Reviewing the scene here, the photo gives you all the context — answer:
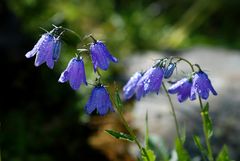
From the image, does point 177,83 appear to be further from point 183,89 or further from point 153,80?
point 153,80

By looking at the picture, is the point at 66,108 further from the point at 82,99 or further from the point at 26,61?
the point at 26,61

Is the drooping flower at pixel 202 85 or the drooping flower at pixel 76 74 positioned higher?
the drooping flower at pixel 76 74

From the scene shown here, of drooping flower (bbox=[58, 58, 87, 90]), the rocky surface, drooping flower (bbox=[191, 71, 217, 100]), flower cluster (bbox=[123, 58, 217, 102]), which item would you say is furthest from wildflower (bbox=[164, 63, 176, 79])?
the rocky surface

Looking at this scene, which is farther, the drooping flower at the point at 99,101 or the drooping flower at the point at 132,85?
the drooping flower at the point at 132,85

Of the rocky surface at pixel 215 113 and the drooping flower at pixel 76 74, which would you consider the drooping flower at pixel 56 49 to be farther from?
the rocky surface at pixel 215 113

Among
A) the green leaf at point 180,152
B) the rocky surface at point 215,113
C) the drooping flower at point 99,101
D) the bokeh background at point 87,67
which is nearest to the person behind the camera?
the drooping flower at point 99,101

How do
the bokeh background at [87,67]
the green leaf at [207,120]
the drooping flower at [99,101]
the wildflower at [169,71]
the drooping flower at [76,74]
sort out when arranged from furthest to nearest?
the bokeh background at [87,67], the green leaf at [207,120], the wildflower at [169,71], the drooping flower at [99,101], the drooping flower at [76,74]

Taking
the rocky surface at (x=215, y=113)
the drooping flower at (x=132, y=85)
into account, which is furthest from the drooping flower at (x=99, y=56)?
the rocky surface at (x=215, y=113)

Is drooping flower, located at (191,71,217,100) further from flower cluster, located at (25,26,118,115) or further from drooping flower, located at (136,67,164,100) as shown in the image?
flower cluster, located at (25,26,118,115)

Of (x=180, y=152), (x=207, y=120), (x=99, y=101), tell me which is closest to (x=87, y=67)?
(x=180, y=152)
